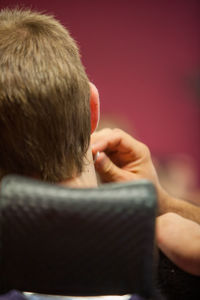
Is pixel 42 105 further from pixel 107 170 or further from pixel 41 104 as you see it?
pixel 107 170

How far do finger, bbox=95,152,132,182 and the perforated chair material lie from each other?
1.99 ft

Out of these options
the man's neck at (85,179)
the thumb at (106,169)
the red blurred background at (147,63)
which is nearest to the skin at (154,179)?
the thumb at (106,169)

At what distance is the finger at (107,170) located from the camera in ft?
3.62

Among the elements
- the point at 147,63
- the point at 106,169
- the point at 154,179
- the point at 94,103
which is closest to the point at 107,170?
the point at 106,169

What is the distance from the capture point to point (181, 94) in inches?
172

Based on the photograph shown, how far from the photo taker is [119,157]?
4.00ft

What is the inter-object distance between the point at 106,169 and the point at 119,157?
11 centimetres

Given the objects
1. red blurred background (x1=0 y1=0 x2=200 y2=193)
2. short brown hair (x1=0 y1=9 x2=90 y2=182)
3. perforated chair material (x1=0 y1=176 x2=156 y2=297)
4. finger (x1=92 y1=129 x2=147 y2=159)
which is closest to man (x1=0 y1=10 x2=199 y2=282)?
short brown hair (x1=0 y1=9 x2=90 y2=182)

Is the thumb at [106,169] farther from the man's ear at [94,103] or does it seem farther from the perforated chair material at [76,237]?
the perforated chair material at [76,237]

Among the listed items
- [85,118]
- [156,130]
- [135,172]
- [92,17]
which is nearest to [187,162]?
[156,130]

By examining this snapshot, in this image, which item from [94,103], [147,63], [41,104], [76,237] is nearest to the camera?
[76,237]

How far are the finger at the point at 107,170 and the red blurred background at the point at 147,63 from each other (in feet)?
9.90

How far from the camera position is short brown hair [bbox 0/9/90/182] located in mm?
579

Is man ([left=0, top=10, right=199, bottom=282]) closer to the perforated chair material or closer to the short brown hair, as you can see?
the short brown hair
